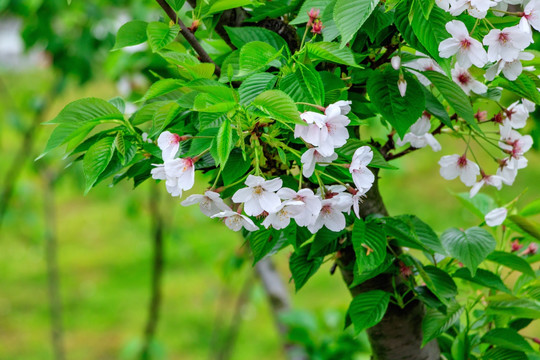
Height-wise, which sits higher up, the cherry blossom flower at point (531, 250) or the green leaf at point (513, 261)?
the green leaf at point (513, 261)

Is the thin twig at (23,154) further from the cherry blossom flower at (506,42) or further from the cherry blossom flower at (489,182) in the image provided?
the cherry blossom flower at (506,42)

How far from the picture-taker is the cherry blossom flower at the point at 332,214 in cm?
74

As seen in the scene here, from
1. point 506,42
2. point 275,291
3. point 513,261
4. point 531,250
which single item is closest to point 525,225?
point 513,261

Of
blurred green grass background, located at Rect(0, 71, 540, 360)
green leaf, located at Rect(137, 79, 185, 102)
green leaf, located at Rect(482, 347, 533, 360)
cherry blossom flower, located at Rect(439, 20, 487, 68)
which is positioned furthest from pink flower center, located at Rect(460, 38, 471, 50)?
blurred green grass background, located at Rect(0, 71, 540, 360)

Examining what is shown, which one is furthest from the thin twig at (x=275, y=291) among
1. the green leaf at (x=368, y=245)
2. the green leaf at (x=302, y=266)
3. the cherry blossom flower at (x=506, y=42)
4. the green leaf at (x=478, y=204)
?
the cherry blossom flower at (x=506, y=42)

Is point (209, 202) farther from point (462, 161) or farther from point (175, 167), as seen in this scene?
point (462, 161)

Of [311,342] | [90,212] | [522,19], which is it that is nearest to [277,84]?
[522,19]

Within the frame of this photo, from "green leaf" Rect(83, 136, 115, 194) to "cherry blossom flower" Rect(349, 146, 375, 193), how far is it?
0.29 meters

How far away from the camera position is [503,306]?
3.27 feet

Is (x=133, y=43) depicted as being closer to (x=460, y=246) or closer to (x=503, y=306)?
(x=460, y=246)

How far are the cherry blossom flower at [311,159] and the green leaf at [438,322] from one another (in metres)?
0.36

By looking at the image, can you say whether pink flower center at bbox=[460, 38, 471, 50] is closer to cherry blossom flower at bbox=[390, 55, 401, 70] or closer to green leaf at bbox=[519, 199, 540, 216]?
cherry blossom flower at bbox=[390, 55, 401, 70]

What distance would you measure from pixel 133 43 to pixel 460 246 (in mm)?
527

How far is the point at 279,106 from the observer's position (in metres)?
0.65
